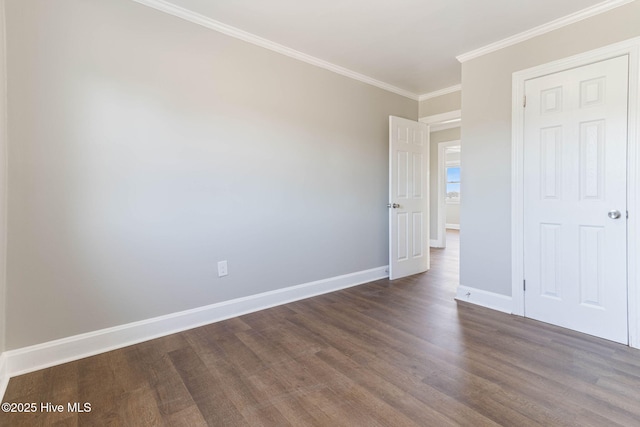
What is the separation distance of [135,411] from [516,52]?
385 centimetres

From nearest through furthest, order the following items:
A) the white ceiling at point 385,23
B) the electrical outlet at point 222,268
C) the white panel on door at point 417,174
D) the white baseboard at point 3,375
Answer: the white baseboard at point 3,375
the white ceiling at point 385,23
the electrical outlet at point 222,268
the white panel on door at point 417,174

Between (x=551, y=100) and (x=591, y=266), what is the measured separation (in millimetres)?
1382

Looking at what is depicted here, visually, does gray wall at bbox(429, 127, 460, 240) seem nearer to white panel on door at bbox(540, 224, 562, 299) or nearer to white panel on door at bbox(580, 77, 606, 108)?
white panel on door at bbox(540, 224, 562, 299)

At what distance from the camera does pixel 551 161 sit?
246 cm

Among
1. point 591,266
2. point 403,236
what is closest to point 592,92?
point 591,266

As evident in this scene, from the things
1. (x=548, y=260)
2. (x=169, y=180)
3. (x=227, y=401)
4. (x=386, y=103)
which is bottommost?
(x=227, y=401)

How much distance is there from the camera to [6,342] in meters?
1.77

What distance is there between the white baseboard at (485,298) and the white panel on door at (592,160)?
110 cm

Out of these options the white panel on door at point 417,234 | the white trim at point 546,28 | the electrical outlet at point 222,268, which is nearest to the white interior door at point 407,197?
the white panel on door at point 417,234

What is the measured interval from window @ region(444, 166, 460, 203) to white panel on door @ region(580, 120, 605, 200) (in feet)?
25.1

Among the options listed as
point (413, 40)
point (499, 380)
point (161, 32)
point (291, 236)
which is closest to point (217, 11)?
point (161, 32)

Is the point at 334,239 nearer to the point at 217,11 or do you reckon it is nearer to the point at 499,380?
the point at 499,380

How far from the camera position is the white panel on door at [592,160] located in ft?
7.34

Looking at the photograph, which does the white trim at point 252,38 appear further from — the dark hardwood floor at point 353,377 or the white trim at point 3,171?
the dark hardwood floor at point 353,377
